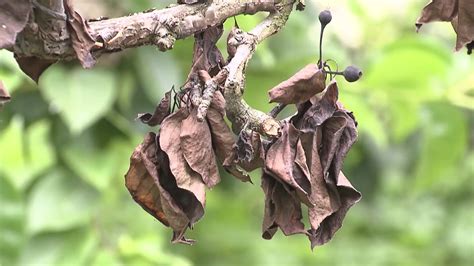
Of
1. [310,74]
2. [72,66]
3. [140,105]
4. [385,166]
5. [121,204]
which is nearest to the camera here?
[310,74]

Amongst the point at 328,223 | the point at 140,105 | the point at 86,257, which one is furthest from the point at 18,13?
the point at 140,105

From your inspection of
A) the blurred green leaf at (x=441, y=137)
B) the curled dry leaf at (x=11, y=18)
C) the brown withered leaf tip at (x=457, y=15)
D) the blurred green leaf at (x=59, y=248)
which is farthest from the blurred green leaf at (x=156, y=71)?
the curled dry leaf at (x=11, y=18)

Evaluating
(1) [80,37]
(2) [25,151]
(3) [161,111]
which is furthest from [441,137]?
(1) [80,37]

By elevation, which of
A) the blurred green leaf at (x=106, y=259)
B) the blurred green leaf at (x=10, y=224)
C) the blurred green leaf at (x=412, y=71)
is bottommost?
the blurred green leaf at (x=106, y=259)

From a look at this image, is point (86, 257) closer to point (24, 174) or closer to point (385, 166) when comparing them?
point (24, 174)

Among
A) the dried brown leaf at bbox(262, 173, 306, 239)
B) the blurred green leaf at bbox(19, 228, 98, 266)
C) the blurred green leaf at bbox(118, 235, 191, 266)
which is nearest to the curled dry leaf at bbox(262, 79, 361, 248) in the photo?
the dried brown leaf at bbox(262, 173, 306, 239)

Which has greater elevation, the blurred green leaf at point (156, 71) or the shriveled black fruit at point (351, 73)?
the shriveled black fruit at point (351, 73)

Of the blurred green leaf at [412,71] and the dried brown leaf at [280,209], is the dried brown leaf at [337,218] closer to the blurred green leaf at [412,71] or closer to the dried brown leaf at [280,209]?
the dried brown leaf at [280,209]
